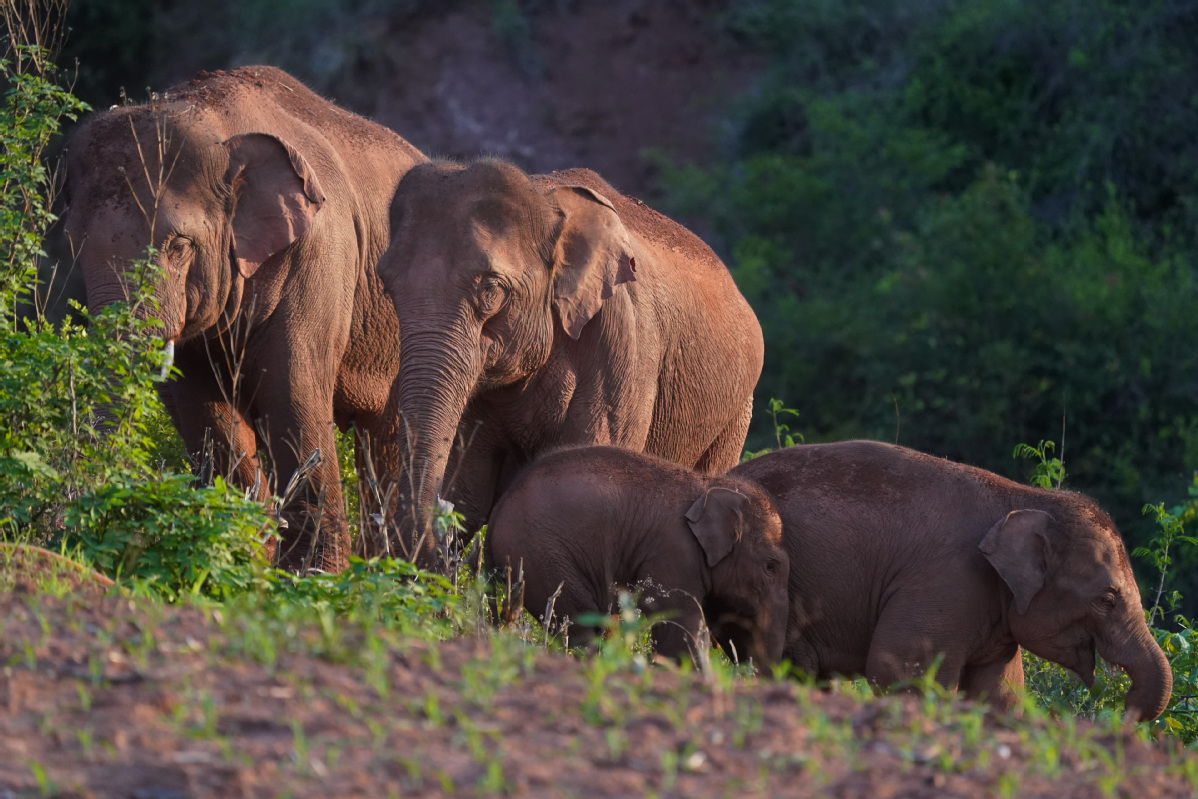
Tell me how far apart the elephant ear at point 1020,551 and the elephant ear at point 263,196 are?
3645 mm

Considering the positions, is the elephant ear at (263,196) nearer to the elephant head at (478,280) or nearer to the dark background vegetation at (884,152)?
the elephant head at (478,280)

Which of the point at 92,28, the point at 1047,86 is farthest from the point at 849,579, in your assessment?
the point at 92,28

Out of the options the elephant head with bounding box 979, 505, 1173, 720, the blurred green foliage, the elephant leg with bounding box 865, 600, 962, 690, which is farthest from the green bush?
the blurred green foliage

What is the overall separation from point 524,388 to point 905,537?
194 centimetres

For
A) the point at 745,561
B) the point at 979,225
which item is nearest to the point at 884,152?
the point at 979,225

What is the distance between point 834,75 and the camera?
28.5 m

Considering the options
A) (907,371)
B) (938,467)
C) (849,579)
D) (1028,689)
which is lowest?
(907,371)

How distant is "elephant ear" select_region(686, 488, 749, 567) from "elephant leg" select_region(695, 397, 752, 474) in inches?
116

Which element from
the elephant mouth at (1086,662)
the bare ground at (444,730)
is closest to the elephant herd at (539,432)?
the elephant mouth at (1086,662)

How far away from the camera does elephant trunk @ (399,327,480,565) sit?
23.5ft

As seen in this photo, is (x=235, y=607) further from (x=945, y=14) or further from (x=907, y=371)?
(x=945, y=14)

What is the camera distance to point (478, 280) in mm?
7492

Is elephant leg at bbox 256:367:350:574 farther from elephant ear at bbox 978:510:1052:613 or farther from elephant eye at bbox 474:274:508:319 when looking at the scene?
elephant ear at bbox 978:510:1052:613

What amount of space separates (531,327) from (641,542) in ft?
3.98
